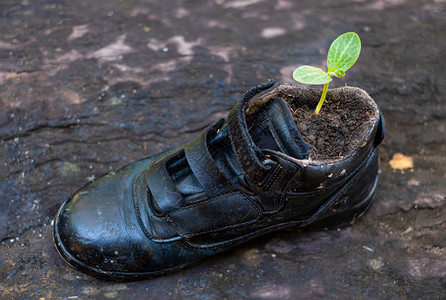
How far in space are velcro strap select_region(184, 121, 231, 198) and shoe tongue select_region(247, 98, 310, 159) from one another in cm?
19

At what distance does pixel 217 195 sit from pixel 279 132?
13.5 inches

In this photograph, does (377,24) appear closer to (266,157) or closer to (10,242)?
(266,157)

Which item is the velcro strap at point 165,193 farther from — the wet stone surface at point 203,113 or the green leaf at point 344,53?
the green leaf at point 344,53

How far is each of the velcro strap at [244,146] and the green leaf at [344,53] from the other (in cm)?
39

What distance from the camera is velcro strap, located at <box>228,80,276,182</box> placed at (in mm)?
1481

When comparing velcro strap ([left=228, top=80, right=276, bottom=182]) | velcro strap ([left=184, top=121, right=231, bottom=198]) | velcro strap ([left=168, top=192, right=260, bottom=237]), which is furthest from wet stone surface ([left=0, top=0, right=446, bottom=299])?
velcro strap ([left=228, top=80, right=276, bottom=182])

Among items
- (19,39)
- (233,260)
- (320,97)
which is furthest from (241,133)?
(19,39)

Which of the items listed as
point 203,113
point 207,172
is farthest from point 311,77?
point 203,113

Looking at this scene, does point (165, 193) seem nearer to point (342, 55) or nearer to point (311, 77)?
point (311, 77)

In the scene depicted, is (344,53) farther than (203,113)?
No

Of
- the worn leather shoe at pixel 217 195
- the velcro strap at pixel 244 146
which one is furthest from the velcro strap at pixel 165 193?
the velcro strap at pixel 244 146

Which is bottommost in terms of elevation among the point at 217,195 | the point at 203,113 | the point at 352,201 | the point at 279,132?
the point at 352,201

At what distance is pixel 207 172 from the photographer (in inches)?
63.1

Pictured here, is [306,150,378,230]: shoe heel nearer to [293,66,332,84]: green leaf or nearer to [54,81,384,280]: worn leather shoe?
[54,81,384,280]: worn leather shoe
